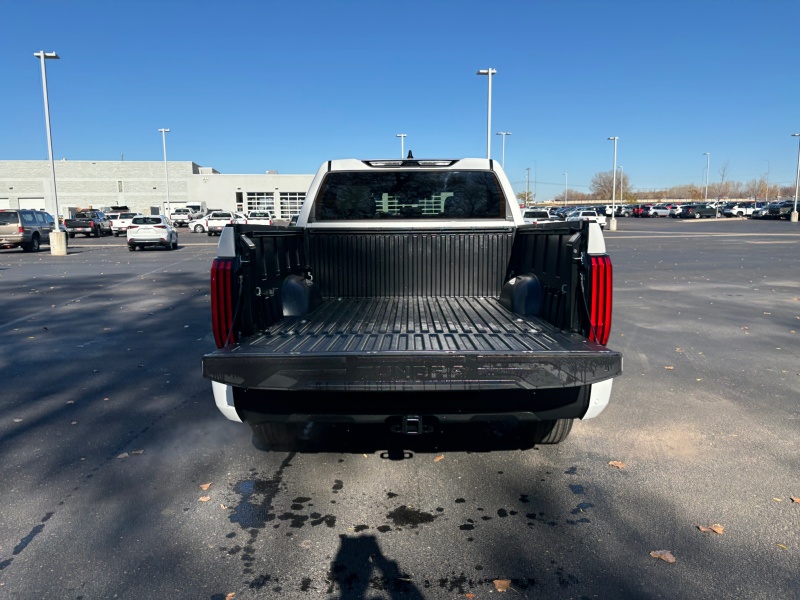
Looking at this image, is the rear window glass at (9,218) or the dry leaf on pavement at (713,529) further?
the rear window glass at (9,218)

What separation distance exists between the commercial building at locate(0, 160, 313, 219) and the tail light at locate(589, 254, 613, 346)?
6805 centimetres

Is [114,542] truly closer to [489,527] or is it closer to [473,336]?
[489,527]

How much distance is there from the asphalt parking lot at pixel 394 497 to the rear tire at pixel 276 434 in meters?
0.10

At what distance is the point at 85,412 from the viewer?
5.33 metres

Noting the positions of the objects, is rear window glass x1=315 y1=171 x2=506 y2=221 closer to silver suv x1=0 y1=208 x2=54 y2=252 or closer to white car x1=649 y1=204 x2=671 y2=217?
silver suv x1=0 y1=208 x2=54 y2=252

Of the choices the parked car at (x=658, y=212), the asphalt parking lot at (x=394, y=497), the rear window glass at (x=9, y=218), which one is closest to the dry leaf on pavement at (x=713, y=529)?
the asphalt parking lot at (x=394, y=497)

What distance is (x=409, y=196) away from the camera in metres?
5.91

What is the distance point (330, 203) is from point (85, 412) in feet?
9.32

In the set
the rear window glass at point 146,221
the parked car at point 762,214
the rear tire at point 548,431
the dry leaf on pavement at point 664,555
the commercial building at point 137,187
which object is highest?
the commercial building at point 137,187

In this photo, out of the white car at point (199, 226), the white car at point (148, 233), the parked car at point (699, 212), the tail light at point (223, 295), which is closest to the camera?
the tail light at point (223, 295)

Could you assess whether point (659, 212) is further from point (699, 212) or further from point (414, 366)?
point (414, 366)

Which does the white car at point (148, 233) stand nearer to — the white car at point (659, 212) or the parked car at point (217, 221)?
the parked car at point (217, 221)

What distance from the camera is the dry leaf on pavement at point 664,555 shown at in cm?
307

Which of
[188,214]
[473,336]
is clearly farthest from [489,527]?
[188,214]
